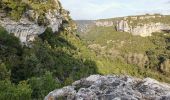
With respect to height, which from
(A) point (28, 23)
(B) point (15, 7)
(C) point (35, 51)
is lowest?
(C) point (35, 51)

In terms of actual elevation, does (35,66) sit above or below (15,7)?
below

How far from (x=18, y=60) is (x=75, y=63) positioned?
28.8 m

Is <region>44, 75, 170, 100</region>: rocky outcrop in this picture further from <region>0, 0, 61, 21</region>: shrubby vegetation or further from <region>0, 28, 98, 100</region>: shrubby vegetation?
<region>0, 0, 61, 21</region>: shrubby vegetation

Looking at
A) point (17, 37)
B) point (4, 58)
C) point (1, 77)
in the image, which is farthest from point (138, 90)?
point (17, 37)

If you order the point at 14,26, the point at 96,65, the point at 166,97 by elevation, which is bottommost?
the point at 96,65

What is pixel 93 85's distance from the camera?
15648 millimetres

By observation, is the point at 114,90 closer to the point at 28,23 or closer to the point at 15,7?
the point at 15,7

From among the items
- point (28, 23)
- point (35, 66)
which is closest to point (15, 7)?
point (28, 23)

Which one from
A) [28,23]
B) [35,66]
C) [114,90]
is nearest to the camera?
[114,90]

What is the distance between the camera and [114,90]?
14.8 metres

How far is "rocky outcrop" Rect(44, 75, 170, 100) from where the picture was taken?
14461 mm

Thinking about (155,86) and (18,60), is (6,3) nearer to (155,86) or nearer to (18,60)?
(18,60)

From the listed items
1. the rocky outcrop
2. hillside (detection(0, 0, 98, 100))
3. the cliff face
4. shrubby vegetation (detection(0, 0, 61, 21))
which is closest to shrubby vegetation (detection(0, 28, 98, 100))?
hillside (detection(0, 0, 98, 100))

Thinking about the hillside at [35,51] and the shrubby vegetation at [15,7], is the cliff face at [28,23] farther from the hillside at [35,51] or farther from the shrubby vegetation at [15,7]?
the shrubby vegetation at [15,7]
